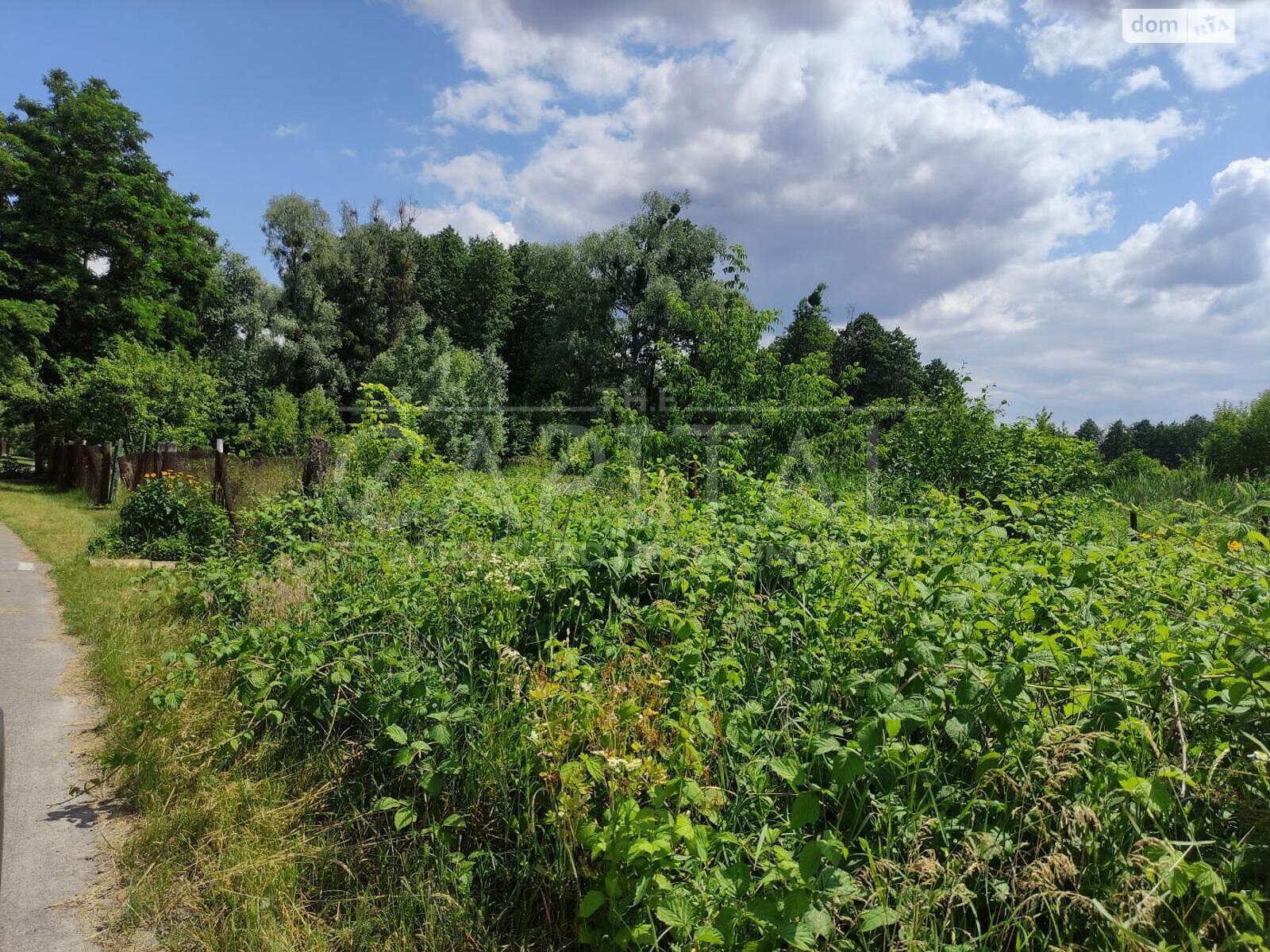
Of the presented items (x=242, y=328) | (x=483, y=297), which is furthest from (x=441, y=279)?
(x=242, y=328)

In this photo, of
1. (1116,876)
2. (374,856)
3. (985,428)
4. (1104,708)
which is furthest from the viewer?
(985,428)

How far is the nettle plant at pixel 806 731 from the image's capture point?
1.99 meters

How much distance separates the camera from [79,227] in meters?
28.3

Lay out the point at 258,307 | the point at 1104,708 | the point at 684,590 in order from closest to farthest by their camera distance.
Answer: the point at 1104,708 → the point at 684,590 → the point at 258,307

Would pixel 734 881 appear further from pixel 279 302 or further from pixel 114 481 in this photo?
pixel 279 302

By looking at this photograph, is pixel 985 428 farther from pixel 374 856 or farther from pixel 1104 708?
pixel 374 856

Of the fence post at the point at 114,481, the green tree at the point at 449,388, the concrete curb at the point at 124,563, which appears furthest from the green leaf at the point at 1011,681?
the green tree at the point at 449,388

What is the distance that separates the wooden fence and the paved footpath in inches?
86.9

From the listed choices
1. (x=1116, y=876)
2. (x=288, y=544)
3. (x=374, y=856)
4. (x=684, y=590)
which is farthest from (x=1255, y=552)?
(x=288, y=544)

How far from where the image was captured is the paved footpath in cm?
271

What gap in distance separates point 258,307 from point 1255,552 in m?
41.7

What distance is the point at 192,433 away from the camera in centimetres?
2192

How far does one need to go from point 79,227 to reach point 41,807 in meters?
33.2

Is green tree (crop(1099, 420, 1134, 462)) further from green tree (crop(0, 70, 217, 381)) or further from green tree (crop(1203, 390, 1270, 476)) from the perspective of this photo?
green tree (crop(0, 70, 217, 381))
